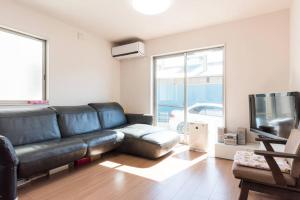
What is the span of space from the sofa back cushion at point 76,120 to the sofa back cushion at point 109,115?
139 mm

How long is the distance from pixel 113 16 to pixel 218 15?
1.83m

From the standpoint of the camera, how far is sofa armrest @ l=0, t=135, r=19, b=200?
5.53 ft

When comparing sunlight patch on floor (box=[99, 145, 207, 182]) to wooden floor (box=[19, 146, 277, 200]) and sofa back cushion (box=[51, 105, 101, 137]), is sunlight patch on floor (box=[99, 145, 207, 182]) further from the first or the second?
sofa back cushion (box=[51, 105, 101, 137])

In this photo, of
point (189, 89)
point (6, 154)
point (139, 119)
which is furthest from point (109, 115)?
point (6, 154)

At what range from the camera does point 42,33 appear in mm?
3088

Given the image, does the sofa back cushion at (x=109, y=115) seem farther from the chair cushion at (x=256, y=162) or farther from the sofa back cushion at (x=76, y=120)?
the chair cushion at (x=256, y=162)

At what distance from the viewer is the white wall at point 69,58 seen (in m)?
2.82

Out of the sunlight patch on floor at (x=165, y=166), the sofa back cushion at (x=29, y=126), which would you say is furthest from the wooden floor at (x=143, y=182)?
the sofa back cushion at (x=29, y=126)

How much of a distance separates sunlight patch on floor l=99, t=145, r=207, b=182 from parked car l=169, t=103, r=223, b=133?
78 centimetres

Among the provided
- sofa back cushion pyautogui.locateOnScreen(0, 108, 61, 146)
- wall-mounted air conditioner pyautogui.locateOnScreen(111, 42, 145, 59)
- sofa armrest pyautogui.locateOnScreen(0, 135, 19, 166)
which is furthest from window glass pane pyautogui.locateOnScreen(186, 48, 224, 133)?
sofa armrest pyautogui.locateOnScreen(0, 135, 19, 166)

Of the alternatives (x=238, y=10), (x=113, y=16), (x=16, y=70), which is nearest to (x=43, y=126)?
(x=16, y=70)

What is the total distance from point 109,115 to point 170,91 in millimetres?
1514

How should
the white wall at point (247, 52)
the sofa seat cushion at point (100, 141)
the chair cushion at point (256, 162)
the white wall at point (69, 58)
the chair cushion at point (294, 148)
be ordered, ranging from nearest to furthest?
the chair cushion at point (294, 148) < the chair cushion at point (256, 162) < the sofa seat cushion at point (100, 141) < the white wall at point (69, 58) < the white wall at point (247, 52)

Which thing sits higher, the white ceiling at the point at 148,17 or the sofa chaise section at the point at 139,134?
the white ceiling at the point at 148,17
